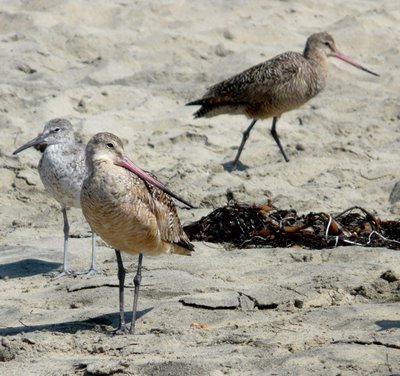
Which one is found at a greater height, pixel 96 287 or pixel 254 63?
pixel 254 63

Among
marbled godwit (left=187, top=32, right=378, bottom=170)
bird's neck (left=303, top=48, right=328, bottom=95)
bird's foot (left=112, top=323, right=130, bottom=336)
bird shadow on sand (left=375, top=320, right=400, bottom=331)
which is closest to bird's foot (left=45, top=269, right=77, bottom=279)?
bird's foot (left=112, top=323, right=130, bottom=336)

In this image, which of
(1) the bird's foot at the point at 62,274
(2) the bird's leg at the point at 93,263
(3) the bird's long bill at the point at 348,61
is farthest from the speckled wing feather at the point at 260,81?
(1) the bird's foot at the point at 62,274

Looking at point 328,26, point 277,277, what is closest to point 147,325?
point 277,277

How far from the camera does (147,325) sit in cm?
673

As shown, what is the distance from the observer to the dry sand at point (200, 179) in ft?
19.5

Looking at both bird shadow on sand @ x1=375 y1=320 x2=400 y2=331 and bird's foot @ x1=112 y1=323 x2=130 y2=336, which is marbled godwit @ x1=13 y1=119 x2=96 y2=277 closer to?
bird's foot @ x1=112 y1=323 x2=130 y2=336

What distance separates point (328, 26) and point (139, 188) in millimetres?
7914

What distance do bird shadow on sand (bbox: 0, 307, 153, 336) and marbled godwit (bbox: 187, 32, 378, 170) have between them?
5.04m

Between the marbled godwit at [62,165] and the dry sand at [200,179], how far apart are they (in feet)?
1.37

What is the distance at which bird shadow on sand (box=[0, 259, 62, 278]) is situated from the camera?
26.8 ft

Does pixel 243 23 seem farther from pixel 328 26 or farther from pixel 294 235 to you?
pixel 294 235

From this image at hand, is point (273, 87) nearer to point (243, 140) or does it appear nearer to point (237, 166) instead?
point (243, 140)

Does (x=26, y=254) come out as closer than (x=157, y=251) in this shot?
No

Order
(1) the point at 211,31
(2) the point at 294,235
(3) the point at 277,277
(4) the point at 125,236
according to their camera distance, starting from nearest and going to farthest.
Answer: (4) the point at 125,236
(3) the point at 277,277
(2) the point at 294,235
(1) the point at 211,31
